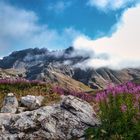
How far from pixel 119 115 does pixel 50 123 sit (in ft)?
9.92

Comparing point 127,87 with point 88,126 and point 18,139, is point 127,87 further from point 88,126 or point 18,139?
point 18,139

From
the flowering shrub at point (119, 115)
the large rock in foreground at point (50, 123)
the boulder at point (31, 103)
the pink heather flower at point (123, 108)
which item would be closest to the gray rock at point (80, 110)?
the large rock in foreground at point (50, 123)

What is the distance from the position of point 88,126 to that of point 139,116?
287 centimetres

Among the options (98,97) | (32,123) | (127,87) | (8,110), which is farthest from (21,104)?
(127,87)

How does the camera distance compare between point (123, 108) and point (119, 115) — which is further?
point (119, 115)

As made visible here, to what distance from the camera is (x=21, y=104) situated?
2016 centimetres

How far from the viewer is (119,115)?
13.7 meters

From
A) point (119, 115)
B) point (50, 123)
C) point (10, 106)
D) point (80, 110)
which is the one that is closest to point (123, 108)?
point (119, 115)

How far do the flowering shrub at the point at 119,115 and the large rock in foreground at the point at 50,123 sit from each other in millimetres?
876

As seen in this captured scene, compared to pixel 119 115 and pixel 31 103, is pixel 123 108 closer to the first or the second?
pixel 119 115

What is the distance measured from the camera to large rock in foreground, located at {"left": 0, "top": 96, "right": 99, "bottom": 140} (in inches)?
580

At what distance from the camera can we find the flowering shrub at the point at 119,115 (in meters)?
12.9

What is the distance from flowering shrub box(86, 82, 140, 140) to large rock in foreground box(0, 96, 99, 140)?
88cm

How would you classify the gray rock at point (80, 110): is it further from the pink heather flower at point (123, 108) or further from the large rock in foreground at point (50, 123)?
the pink heather flower at point (123, 108)
